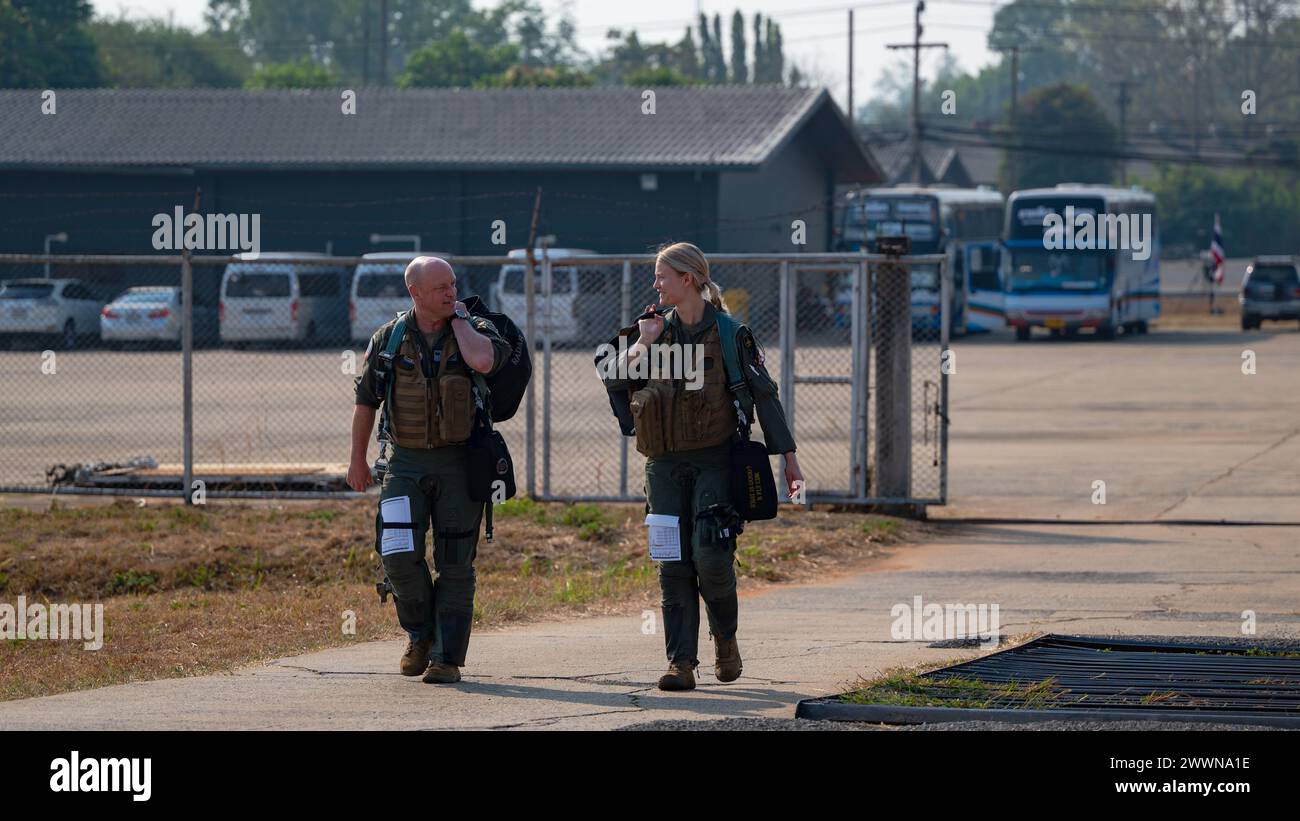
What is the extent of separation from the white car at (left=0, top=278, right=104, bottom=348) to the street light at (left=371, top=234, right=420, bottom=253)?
6968mm

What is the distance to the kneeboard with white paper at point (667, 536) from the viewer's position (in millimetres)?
Answer: 6926

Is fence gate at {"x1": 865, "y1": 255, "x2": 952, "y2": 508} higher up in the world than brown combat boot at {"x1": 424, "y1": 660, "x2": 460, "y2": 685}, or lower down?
higher up

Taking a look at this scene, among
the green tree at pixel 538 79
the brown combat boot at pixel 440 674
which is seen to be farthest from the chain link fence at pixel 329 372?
the green tree at pixel 538 79

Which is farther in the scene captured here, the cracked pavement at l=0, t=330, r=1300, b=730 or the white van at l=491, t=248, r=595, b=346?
the white van at l=491, t=248, r=595, b=346

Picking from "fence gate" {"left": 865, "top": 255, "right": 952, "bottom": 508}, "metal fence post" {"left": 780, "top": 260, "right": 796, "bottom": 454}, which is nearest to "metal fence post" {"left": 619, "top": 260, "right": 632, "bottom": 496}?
"metal fence post" {"left": 780, "top": 260, "right": 796, "bottom": 454}

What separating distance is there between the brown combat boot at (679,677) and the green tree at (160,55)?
81.5 m

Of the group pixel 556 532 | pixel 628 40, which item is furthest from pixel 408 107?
pixel 628 40

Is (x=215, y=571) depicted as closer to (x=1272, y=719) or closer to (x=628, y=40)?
(x=1272, y=719)

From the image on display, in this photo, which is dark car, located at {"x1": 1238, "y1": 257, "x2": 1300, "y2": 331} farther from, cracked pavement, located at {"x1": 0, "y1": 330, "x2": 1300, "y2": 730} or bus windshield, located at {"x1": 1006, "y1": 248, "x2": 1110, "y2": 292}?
cracked pavement, located at {"x1": 0, "y1": 330, "x2": 1300, "y2": 730}

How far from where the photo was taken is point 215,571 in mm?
11094

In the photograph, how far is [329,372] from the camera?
29438mm

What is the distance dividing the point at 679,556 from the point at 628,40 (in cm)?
9427

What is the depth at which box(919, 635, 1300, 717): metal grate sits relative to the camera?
20.9 feet

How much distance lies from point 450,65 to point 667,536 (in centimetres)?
7771
